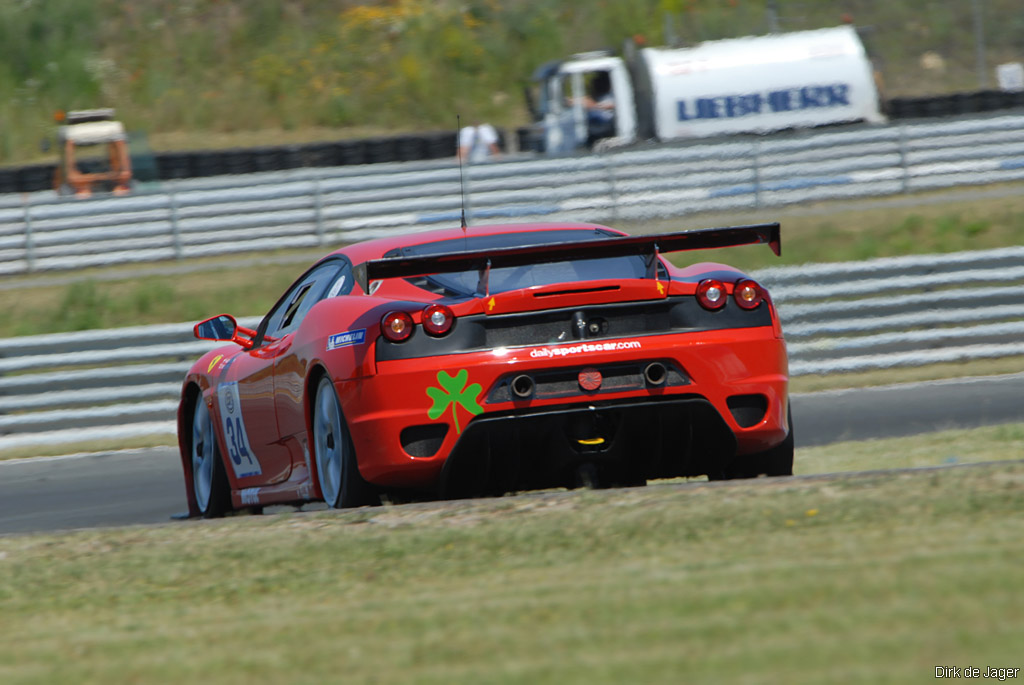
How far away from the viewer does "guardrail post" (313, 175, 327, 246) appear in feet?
68.2

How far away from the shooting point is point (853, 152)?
21.6 m

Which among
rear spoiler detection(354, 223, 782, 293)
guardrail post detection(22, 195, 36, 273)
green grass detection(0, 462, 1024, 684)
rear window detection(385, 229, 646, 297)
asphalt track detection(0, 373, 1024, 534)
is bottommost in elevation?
asphalt track detection(0, 373, 1024, 534)

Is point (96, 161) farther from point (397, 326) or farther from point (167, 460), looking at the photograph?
point (397, 326)

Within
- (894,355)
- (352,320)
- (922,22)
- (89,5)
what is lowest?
(894,355)

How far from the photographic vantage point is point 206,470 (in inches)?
306

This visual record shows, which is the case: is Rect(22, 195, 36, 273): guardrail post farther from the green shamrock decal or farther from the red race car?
the green shamrock decal

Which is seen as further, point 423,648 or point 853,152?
point 853,152

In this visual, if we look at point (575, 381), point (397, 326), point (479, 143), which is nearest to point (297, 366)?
point (397, 326)

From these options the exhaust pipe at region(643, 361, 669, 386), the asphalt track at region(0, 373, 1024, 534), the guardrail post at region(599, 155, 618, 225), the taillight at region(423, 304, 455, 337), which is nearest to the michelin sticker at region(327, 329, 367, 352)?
the taillight at region(423, 304, 455, 337)

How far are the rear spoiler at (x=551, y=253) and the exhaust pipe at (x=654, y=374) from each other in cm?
37

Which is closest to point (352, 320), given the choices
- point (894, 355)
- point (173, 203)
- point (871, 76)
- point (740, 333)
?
point (740, 333)

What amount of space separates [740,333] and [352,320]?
1462 mm

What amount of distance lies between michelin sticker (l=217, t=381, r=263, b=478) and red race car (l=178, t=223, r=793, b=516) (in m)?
1.02

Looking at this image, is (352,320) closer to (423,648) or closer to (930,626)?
(423,648)
